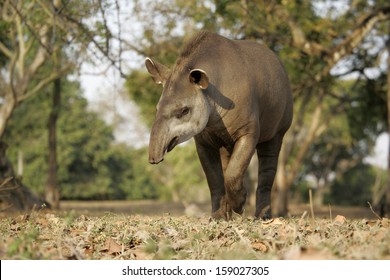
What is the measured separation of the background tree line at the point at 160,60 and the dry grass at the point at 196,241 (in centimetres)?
553

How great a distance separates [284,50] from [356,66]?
6.09m

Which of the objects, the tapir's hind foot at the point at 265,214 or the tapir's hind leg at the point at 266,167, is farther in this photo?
the tapir's hind leg at the point at 266,167

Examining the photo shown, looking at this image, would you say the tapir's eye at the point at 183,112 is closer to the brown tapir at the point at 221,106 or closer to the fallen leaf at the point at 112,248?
the brown tapir at the point at 221,106

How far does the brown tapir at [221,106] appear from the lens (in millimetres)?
7109

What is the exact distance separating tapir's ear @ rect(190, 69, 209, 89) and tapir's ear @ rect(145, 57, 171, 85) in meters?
0.60

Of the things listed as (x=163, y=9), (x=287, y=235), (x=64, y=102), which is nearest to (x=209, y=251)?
(x=287, y=235)

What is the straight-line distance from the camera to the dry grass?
452 centimetres

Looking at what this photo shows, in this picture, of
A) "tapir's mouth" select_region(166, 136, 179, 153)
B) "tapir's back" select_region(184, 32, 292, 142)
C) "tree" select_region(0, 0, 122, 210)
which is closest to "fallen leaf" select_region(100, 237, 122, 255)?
"tapir's mouth" select_region(166, 136, 179, 153)

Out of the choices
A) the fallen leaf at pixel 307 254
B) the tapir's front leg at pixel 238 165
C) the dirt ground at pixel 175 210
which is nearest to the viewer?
the fallen leaf at pixel 307 254

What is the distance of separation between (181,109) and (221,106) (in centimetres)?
69

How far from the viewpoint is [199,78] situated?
23.6 ft

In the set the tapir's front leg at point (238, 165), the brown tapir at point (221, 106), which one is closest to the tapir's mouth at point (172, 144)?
the brown tapir at point (221, 106)

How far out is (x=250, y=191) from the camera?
26406mm

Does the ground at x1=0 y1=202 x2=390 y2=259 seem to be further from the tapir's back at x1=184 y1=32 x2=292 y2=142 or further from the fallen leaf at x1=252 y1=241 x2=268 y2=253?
the tapir's back at x1=184 y1=32 x2=292 y2=142
